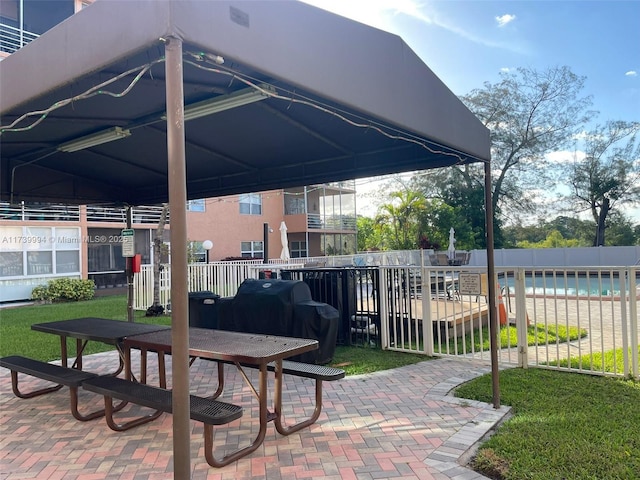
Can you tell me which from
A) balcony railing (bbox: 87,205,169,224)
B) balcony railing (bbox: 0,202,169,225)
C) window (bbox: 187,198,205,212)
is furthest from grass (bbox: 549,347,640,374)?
window (bbox: 187,198,205,212)

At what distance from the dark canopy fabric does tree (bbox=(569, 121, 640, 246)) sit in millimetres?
29769

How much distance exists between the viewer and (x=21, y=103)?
9.34ft

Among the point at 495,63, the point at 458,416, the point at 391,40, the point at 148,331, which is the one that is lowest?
the point at 458,416

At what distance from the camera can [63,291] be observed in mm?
13766

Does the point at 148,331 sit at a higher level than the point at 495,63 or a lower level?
lower

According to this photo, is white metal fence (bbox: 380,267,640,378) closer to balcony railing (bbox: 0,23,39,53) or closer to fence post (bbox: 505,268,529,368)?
fence post (bbox: 505,268,529,368)

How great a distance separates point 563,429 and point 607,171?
31.9m

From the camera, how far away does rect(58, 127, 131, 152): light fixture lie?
14.4ft

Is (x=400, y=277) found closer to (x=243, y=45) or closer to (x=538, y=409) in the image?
(x=538, y=409)

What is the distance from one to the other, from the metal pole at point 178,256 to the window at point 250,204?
1916 cm

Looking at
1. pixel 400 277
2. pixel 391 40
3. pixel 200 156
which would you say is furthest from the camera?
pixel 400 277

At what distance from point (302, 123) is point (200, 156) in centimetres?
183

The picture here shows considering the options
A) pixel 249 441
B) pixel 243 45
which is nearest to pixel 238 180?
pixel 249 441

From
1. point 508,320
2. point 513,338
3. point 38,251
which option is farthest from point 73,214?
point 508,320
